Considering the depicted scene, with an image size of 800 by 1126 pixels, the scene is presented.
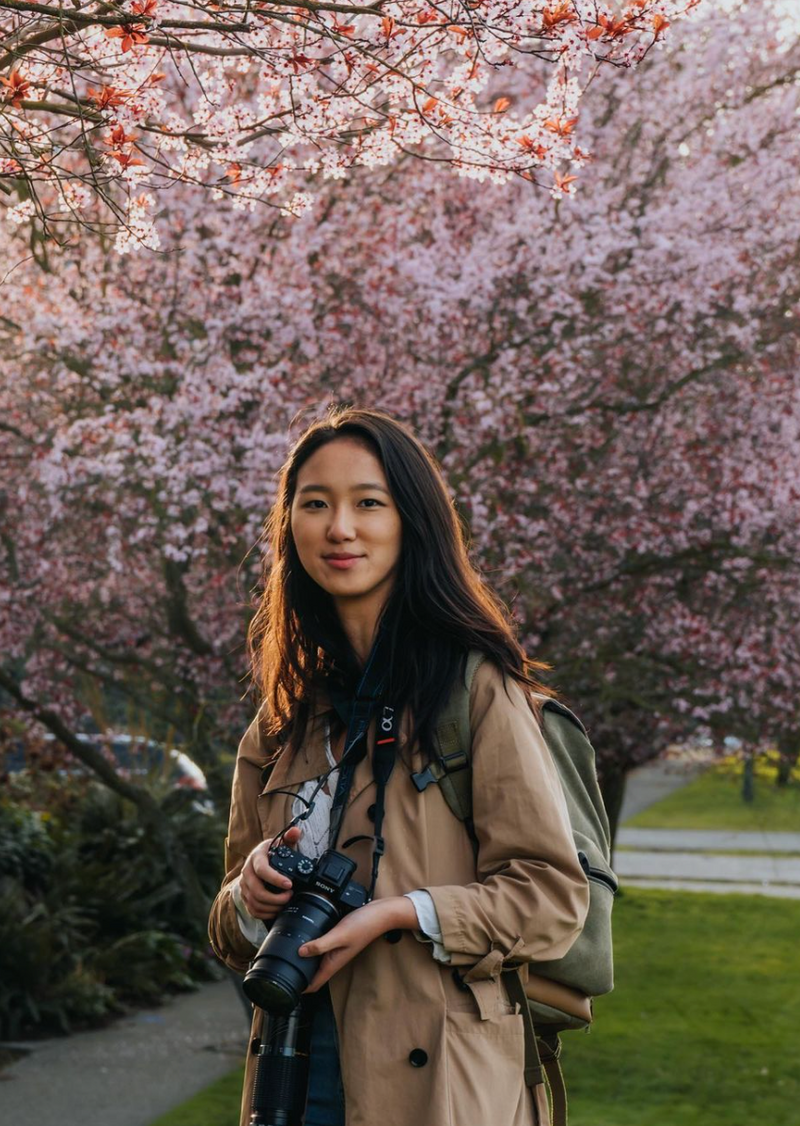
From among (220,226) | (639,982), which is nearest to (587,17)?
(220,226)

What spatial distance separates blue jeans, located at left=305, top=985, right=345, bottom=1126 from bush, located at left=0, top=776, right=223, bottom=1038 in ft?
→ 21.6

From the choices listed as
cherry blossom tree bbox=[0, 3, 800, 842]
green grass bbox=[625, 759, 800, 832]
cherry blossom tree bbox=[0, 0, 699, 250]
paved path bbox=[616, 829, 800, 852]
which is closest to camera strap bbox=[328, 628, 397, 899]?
cherry blossom tree bbox=[0, 0, 699, 250]

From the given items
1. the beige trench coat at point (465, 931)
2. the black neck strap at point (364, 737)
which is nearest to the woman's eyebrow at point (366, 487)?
the black neck strap at point (364, 737)

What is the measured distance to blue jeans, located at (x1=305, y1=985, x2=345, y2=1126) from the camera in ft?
8.04

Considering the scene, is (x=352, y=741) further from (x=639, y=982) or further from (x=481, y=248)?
(x=639, y=982)

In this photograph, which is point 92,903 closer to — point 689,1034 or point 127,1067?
point 127,1067

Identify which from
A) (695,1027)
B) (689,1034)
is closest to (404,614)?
(689,1034)

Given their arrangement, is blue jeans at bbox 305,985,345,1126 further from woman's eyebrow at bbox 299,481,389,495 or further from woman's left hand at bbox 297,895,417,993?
woman's eyebrow at bbox 299,481,389,495

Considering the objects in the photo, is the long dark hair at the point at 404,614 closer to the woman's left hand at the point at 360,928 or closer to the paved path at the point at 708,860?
the woman's left hand at the point at 360,928

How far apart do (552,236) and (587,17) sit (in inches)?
211

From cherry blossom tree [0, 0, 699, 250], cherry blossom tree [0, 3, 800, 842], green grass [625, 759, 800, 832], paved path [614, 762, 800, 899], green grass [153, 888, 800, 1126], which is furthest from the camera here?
green grass [625, 759, 800, 832]

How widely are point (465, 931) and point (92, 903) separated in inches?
349

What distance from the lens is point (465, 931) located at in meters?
2.39

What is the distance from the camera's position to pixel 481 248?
9000 mm
